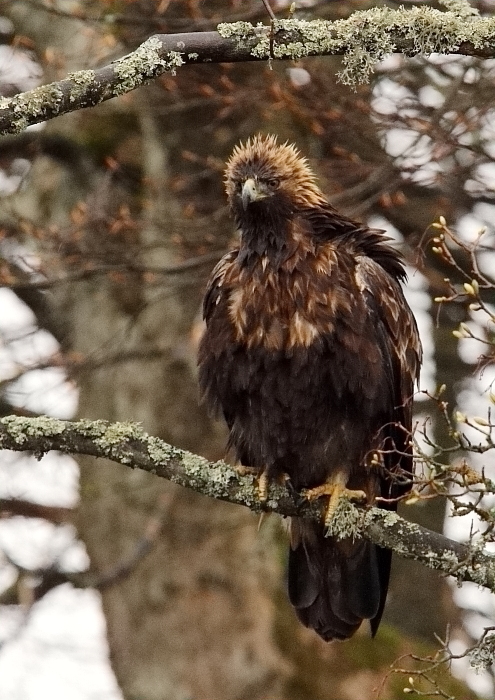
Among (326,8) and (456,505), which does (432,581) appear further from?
(456,505)

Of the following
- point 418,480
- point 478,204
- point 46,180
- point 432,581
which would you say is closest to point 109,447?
point 418,480

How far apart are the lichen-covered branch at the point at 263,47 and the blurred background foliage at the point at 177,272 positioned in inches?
88.7

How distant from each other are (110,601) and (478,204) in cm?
328

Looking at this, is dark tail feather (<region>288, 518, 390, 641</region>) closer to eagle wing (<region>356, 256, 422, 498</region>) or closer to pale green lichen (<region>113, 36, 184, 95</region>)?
eagle wing (<region>356, 256, 422, 498</region>)

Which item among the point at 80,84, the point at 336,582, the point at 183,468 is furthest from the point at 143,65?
the point at 336,582

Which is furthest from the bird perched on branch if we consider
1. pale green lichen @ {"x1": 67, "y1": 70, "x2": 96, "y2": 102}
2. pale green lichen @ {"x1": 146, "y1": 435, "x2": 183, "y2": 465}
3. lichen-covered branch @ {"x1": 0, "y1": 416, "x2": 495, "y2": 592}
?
pale green lichen @ {"x1": 67, "y1": 70, "x2": 96, "y2": 102}

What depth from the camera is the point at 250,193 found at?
5.04 metres

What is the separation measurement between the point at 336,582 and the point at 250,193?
5.98 feet

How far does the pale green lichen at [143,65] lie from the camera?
3.26 m

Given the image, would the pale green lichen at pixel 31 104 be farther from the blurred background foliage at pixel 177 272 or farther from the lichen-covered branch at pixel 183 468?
the blurred background foliage at pixel 177 272

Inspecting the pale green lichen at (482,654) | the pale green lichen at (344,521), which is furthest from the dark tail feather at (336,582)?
the pale green lichen at (482,654)

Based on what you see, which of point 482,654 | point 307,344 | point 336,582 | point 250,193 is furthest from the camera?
point 336,582

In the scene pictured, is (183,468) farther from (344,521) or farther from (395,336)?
(395,336)

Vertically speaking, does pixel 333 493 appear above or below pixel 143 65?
below
